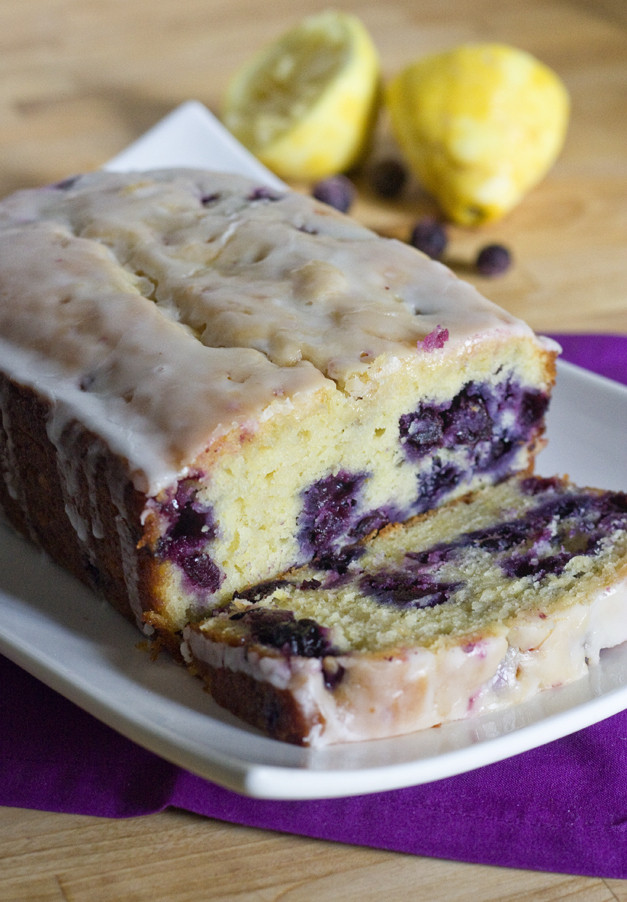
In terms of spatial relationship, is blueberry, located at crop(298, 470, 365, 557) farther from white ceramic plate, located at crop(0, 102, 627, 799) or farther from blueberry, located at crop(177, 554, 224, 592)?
white ceramic plate, located at crop(0, 102, 627, 799)

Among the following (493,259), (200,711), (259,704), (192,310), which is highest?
(192,310)

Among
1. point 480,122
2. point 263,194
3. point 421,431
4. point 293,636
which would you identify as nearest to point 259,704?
point 293,636

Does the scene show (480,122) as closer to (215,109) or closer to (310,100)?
(310,100)

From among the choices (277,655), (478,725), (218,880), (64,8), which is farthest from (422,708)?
(64,8)

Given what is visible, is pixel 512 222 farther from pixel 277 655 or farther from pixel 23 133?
pixel 277 655

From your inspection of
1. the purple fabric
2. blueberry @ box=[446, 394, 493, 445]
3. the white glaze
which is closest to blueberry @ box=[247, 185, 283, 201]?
the white glaze
